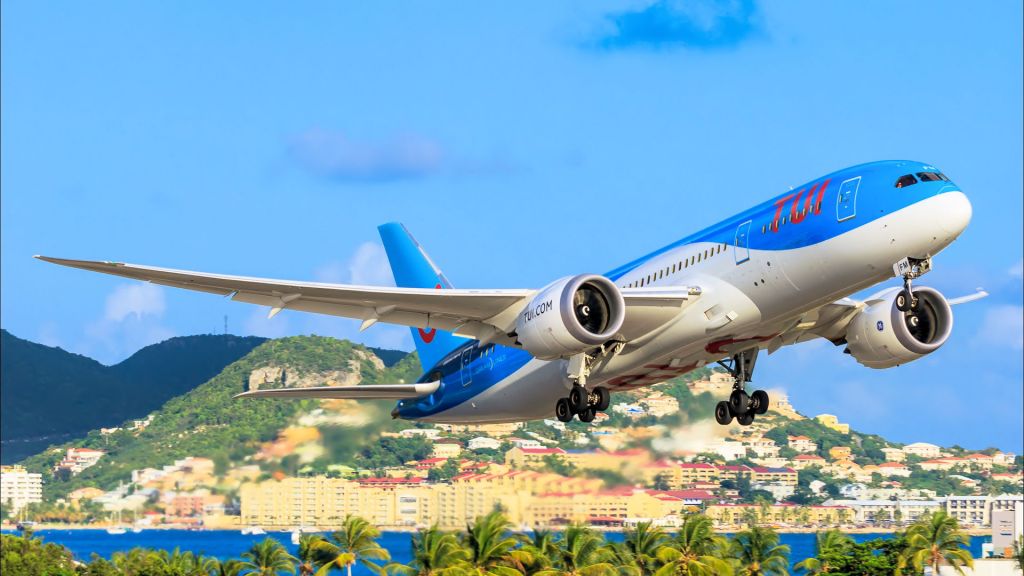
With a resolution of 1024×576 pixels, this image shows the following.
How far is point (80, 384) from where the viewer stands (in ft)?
558

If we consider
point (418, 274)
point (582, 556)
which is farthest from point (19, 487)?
point (418, 274)

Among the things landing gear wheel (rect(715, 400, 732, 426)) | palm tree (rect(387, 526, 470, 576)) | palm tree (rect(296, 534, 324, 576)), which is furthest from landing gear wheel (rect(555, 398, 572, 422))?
palm tree (rect(296, 534, 324, 576))

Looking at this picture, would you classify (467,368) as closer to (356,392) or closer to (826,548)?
(356,392)

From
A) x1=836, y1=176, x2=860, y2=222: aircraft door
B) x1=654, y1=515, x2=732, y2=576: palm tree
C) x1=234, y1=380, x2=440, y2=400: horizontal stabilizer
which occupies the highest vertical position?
x1=836, y1=176, x2=860, y2=222: aircraft door

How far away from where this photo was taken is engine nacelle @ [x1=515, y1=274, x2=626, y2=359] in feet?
114

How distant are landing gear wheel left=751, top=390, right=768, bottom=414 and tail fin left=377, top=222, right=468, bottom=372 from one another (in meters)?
9.90

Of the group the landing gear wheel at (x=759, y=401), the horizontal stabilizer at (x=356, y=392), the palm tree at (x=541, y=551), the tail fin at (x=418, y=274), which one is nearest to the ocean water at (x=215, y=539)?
the palm tree at (x=541, y=551)

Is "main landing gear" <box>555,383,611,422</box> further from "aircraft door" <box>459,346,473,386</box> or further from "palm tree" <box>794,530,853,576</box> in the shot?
"palm tree" <box>794,530,853,576</box>

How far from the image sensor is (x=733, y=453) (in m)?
76.2

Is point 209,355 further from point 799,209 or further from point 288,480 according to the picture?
point 799,209

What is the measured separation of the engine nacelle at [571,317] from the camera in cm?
3481

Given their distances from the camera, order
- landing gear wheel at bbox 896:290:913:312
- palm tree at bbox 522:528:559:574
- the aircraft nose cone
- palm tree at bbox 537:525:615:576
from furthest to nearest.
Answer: palm tree at bbox 537:525:615:576 < palm tree at bbox 522:528:559:574 < landing gear wheel at bbox 896:290:913:312 < the aircraft nose cone

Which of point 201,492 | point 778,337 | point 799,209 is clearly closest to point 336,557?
point 201,492

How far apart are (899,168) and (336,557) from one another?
2074 inches
